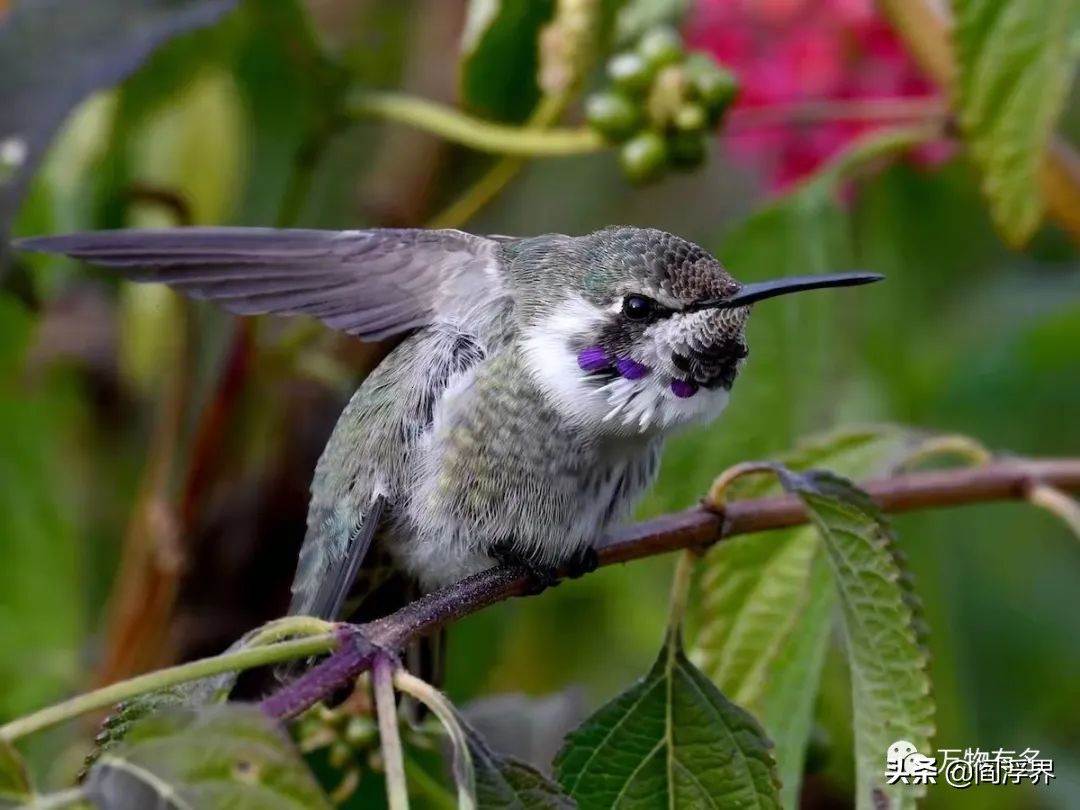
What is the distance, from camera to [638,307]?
1336 millimetres

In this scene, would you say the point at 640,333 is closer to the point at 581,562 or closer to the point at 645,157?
the point at 581,562

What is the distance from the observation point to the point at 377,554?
1528 millimetres

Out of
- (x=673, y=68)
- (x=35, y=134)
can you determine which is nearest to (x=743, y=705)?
(x=673, y=68)

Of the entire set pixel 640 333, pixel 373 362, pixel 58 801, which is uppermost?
pixel 640 333

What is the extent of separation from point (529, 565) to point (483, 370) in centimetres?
20

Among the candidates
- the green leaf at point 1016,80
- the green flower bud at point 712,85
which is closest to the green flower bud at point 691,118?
the green flower bud at point 712,85

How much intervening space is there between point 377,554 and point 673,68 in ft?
2.43

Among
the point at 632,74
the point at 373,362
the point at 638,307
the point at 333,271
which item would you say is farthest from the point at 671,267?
the point at 373,362

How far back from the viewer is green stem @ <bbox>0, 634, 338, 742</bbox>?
0.88 m

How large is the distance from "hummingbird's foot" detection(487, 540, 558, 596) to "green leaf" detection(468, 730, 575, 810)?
348mm

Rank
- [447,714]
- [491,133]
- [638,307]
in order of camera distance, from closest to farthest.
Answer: [447,714], [638,307], [491,133]

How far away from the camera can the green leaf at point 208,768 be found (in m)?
0.83

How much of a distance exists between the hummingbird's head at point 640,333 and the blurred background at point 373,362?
535 millimetres

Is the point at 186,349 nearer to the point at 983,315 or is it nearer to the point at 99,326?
the point at 99,326
